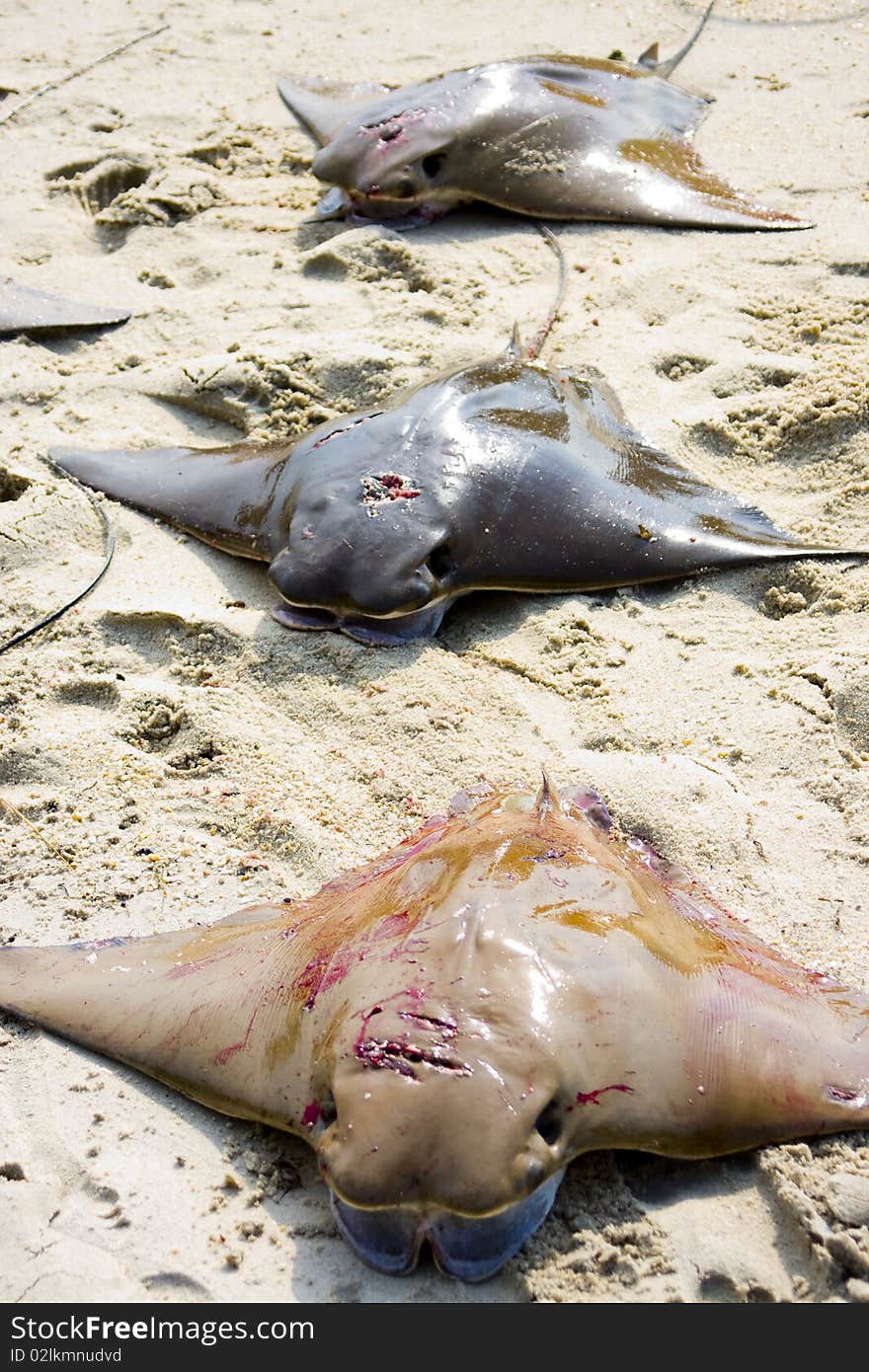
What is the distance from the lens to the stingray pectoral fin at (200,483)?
4.81 metres

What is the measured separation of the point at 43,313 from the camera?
614 cm

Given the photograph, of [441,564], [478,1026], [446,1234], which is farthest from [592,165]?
[446,1234]

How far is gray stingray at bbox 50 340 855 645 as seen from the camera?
4375 mm

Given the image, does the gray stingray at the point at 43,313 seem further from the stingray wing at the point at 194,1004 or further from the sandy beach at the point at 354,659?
the stingray wing at the point at 194,1004

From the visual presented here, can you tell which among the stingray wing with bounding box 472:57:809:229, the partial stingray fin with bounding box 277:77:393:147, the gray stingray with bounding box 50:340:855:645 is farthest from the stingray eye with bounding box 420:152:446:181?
the gray stingray with bounding box 50:340:855:645

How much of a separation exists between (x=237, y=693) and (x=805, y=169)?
4.92 meters

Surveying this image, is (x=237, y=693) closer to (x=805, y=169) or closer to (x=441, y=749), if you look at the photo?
(x=441, y=749)

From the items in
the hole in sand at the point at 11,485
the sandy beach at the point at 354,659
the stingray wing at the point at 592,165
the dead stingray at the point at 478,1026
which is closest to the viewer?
the dead stingray at the point at 478,1026

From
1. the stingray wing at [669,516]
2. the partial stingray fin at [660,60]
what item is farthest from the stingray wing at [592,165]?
the stingray wing at [669,516]

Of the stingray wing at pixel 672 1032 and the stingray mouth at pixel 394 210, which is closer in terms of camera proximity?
the stingray wing at pixel 672 1032

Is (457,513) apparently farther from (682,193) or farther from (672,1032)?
(682,193)

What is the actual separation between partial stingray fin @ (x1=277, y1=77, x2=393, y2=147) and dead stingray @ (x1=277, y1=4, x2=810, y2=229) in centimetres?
45

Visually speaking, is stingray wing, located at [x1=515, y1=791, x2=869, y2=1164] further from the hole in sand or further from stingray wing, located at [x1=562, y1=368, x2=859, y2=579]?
the hole in sand

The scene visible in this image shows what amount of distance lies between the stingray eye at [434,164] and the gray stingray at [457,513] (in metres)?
2.50
